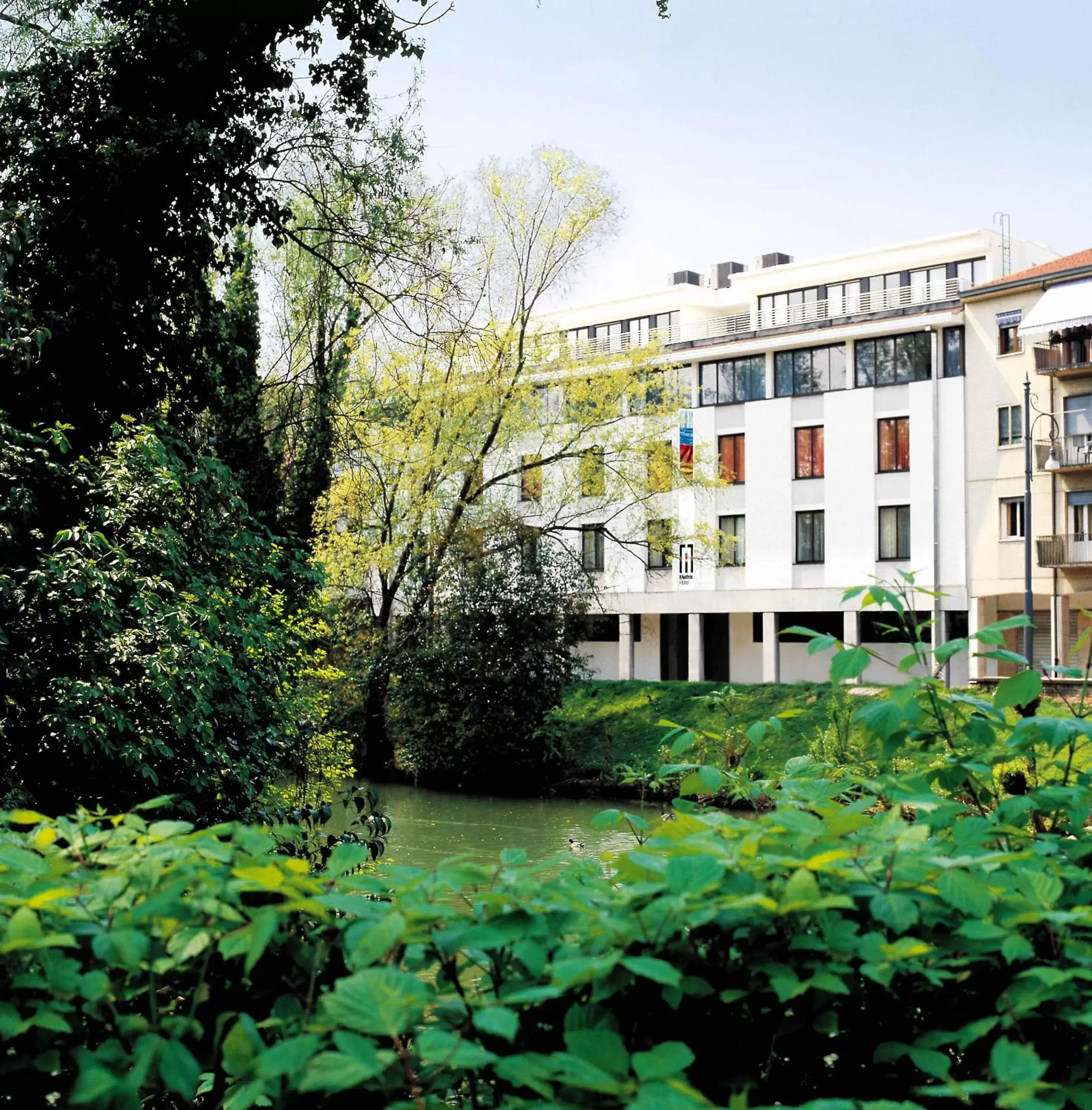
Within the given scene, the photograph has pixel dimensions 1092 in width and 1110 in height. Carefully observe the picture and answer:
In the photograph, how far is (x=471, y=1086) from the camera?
189cm

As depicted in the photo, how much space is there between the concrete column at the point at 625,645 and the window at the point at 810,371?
10177 mm

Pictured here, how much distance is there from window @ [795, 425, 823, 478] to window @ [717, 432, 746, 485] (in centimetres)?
200

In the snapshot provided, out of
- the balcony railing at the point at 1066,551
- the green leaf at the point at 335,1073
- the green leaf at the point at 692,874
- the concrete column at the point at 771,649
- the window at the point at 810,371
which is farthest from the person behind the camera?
the concrete column at the point at 771,649

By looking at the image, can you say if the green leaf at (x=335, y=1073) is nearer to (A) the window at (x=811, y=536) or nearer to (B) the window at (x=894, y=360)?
(B) the window at (x=894, y=360)

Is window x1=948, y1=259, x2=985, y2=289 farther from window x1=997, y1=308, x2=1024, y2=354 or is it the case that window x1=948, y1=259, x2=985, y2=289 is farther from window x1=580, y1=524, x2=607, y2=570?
window x1=580, y1=524, x2=607, y2=570

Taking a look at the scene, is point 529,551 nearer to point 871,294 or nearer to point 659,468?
point 659,468

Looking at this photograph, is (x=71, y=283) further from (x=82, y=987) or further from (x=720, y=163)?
(x=82, y=987)

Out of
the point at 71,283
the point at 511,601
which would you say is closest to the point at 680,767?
the point at 71,283

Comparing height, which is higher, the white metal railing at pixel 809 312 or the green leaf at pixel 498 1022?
the white metal railing at pixel 809 312

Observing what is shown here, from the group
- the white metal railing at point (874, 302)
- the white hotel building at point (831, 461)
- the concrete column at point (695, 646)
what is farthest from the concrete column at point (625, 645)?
the white metal railing at point (874, 302)

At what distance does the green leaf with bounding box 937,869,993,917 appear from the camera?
6.31 feet

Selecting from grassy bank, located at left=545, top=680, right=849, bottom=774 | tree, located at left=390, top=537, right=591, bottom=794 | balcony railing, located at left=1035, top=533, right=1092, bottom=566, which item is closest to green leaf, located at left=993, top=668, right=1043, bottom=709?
grassy bank, located at left=545, top=680, right=849, bottom=774

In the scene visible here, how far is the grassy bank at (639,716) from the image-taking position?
98.9ft

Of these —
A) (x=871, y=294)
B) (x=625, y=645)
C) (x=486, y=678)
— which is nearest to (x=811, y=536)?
(x=871, y=294)
